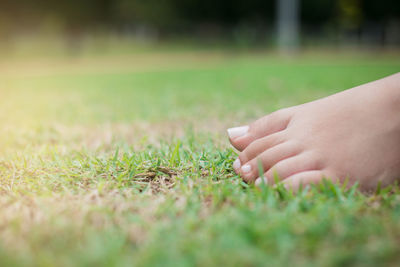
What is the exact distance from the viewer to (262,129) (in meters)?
1.45

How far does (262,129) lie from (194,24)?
25.9 meters

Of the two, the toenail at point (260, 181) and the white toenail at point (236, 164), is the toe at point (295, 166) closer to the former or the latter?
the toenail at point (260, 181)

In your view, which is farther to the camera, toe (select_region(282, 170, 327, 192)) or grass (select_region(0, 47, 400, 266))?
toe (select_region(282, 170, 327, 192))

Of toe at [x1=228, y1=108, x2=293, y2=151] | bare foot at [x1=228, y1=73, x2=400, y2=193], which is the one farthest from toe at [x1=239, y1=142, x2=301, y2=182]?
toe at [x1=228, y1=108, x2=293, y2=151]

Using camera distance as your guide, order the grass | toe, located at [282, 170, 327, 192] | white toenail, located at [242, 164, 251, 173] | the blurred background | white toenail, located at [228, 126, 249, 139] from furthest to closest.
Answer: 1. the blurred background
2. white toenail, located at [228, 126, 249, 139]
3. white toenail, located at [242, 164, 251, 173]
4. toe, located at [282, 170, 327, 192]
5. the grass

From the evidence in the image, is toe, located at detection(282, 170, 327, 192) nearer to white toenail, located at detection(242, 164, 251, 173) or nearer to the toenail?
the toenail

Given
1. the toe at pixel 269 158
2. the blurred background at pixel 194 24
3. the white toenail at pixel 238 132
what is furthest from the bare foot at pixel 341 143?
the blurred background at pixel 194 24

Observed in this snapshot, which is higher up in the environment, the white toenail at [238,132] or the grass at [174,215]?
the white toenail at [238,132]

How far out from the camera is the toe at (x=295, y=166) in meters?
1.22

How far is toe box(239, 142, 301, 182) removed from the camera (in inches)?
50.2

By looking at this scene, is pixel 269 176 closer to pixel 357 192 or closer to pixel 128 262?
pixel 357 192

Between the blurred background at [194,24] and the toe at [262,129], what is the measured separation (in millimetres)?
19531

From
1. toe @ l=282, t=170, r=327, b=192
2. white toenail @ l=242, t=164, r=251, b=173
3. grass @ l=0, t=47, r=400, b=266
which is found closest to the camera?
grass @ l=0, t=47, r=400, b=266

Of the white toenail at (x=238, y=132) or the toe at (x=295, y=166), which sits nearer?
the toe at (x=295, y=166)
